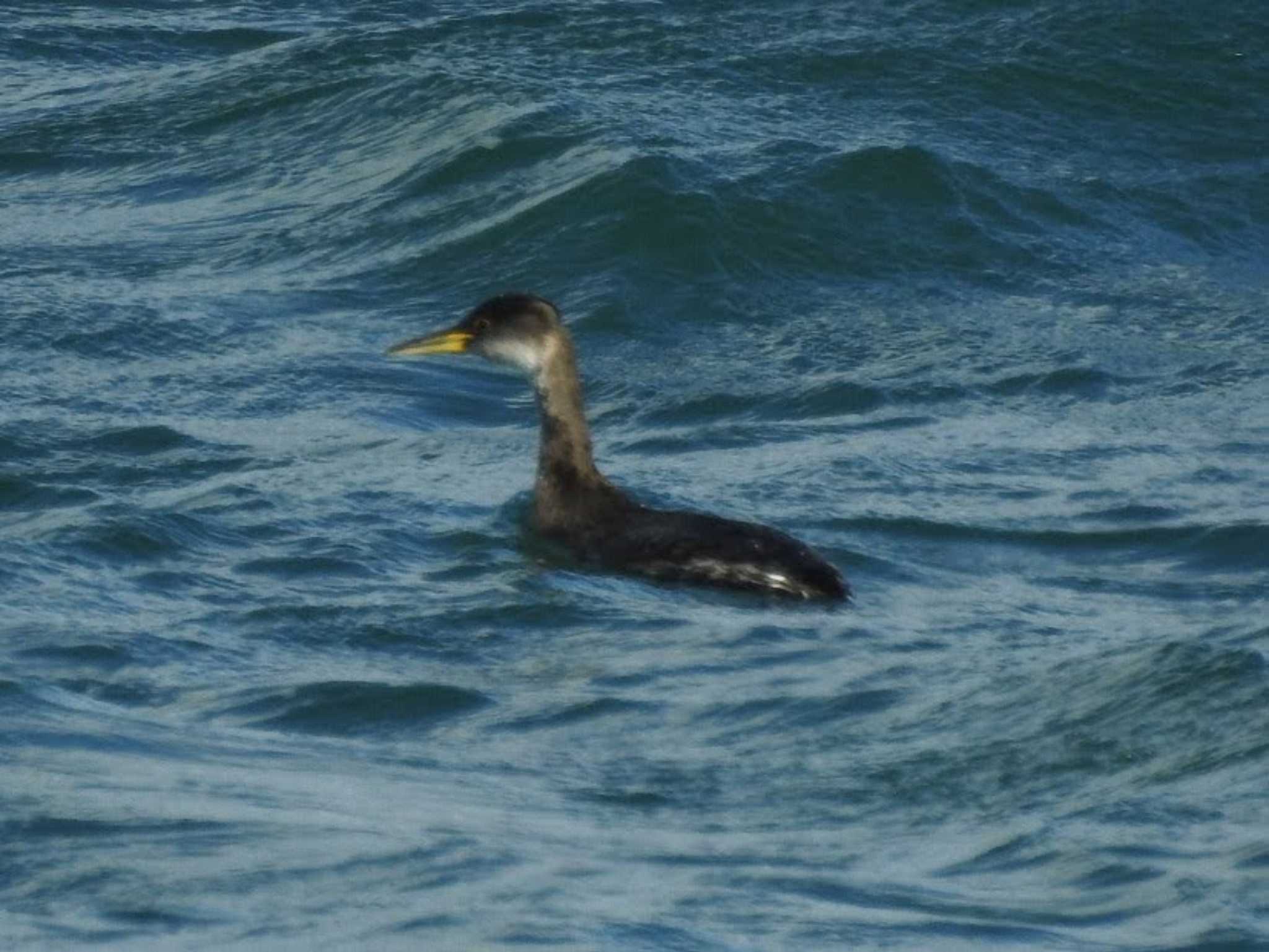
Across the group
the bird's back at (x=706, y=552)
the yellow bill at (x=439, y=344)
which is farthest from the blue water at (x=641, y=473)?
the yellow bill at (x=439, y=344)

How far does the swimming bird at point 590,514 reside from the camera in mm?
11203

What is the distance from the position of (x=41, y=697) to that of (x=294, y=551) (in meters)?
2.36

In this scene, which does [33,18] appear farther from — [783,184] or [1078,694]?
[1078,694]

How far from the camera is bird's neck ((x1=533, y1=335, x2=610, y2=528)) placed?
12.3 meters

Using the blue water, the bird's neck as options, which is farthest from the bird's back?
the bird's neck

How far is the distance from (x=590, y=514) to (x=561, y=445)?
41cm

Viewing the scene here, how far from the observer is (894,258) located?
16.9 metres

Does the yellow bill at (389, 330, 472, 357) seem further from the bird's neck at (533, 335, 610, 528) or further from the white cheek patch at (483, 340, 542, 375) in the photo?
the bird's neck at (533, 335, 610, 528)

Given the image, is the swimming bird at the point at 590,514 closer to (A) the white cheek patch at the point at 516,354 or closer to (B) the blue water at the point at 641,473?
(A) the white cheek patch at the point at 516,354

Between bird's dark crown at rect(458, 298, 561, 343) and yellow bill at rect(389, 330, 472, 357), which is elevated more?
bird's dark crown at rect(458, 298, 561, 343)

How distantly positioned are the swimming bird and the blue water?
152 mm

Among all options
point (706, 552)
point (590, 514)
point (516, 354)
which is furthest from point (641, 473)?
point (706, 552)

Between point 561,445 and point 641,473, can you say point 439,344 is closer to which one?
point 561,445

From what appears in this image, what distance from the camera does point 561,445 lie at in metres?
12.4
